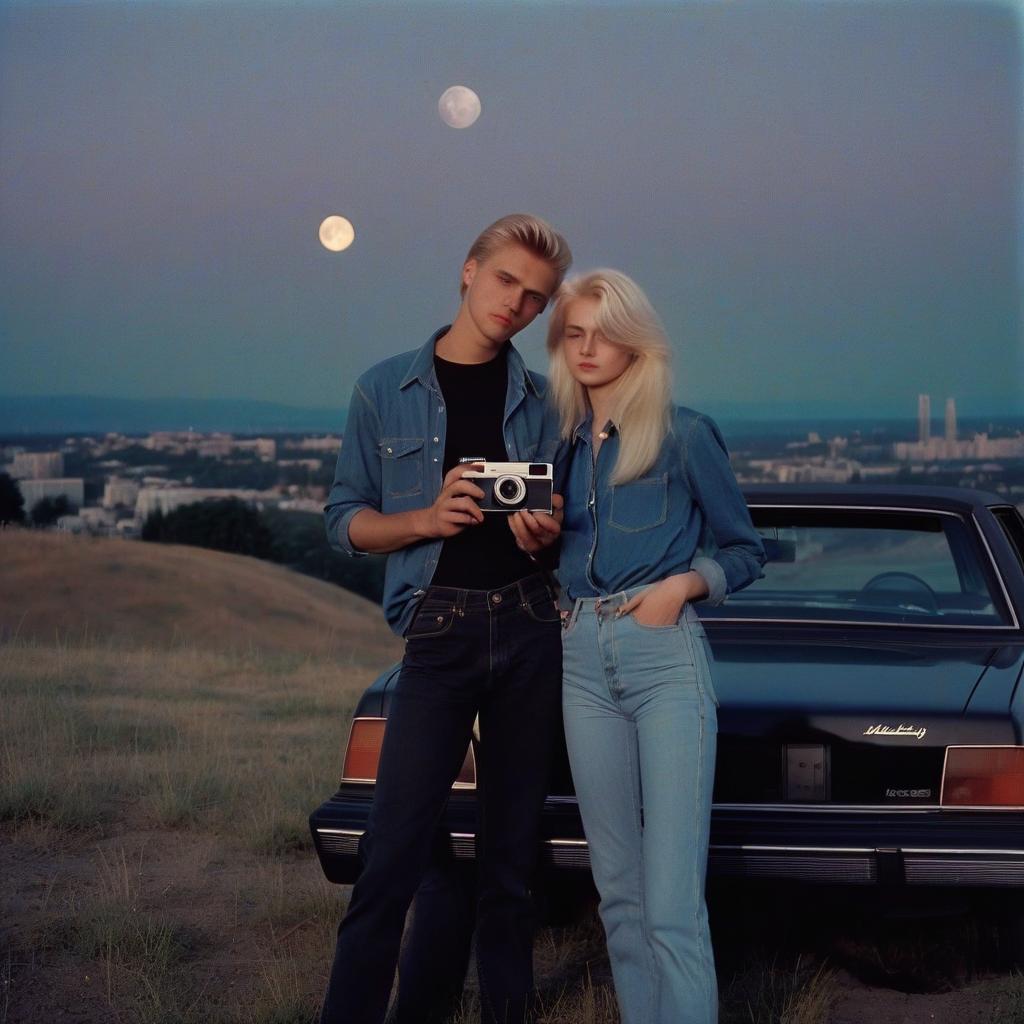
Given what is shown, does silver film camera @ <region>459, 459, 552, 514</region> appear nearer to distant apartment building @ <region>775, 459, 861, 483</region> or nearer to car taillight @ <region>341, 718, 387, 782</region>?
car taillight @ <region>341, 718, 387, 782</region>

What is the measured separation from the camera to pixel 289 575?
26578 mm

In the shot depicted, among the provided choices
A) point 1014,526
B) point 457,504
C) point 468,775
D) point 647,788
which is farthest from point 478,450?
point 1014,526

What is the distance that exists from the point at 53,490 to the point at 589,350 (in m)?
26.0

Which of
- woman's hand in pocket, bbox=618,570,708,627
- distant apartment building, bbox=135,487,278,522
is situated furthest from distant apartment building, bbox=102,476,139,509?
woman's hand in pocket, bbox=618,570,708,627

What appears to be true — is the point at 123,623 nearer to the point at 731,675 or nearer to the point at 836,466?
the point at 836,466

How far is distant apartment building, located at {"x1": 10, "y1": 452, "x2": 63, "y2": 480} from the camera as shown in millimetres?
26703

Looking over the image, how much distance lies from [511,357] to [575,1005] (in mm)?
1714

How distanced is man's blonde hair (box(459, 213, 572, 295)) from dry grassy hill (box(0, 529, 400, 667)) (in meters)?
14.1

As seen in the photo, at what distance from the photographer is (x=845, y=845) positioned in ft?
11.3

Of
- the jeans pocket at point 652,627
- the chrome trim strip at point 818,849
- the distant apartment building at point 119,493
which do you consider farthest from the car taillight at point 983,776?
the distant apartment building at point 119,493

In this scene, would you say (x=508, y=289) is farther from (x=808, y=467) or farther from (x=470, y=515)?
(x=808, y=467)

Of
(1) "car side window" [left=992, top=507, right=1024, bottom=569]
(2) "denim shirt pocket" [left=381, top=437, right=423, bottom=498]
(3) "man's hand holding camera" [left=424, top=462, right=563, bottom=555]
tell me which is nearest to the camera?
(3) "man's hand holding camera" [left=424, top=462, right=563, bottom=555]

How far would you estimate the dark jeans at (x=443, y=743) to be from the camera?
3.03 m

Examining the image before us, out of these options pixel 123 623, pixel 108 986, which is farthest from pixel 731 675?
pixel 123 623
